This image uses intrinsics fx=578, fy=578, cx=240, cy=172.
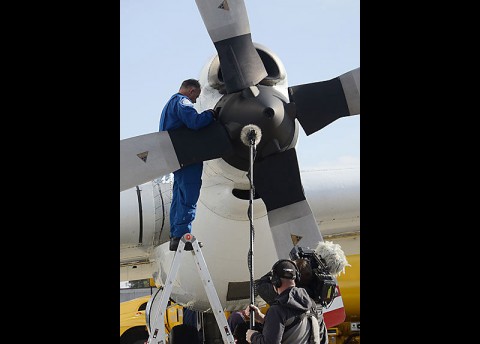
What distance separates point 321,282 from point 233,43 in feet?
9.06

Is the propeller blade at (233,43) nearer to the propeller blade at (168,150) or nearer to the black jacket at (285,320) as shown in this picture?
the propeller blade at (168,150)

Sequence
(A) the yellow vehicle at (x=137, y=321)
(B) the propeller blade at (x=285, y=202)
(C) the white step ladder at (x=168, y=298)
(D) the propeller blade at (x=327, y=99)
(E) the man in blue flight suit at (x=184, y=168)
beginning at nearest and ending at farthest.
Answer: (C) the white step ladder at (x=168, y=298) < (E) the man in blue flight suit at (x=184, y=168) < (B) the propeller blade at (x=285, y=202) < (D) the propeller blade at (x=327, y=99) < (A) the yellow vehicle at (x=137, y=321)

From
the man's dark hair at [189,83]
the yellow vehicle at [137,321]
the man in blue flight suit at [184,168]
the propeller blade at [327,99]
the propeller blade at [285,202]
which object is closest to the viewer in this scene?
the man in blue flight suit at [184,168]

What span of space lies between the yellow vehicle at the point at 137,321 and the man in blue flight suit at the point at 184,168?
2814mm

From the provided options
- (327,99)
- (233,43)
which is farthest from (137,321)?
(233,43)

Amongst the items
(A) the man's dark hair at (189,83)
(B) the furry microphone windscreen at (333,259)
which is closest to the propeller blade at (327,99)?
(A) the man's dark hair at (189,83)

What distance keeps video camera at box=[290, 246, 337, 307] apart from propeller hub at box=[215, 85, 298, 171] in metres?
1.73

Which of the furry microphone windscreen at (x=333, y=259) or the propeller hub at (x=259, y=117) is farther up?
the propeller hub at (x=259, y=117)

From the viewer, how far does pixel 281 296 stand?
3.57 metres

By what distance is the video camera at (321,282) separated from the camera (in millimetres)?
3912

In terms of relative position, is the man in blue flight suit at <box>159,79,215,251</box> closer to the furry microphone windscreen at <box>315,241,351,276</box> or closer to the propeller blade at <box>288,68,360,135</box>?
the propeller blade at <box>288,68,360,135</box>

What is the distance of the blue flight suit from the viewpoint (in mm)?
5434
